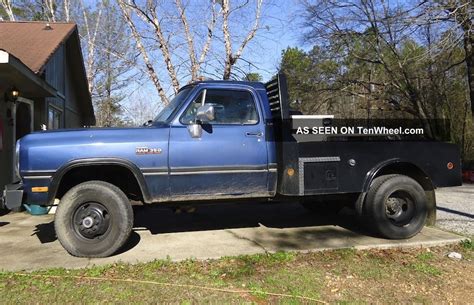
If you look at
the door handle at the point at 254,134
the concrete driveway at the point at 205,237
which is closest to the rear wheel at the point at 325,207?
the concrete driveway at the point at 205,237

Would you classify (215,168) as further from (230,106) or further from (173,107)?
(173,107)

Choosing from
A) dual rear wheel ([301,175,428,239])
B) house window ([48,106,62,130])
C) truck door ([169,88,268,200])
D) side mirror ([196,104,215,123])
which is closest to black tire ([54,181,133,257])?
truck door ([169,88,268,200])

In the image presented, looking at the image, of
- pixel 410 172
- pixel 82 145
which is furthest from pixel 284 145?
pixel 82 145

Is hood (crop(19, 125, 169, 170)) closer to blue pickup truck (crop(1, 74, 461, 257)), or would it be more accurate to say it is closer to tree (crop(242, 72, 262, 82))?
blue pickup truck (crop(1, 74, 461, 257))

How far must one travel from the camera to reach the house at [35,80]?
995 cm

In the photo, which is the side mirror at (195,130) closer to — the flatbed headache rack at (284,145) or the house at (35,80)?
the flatbed headache rack at (284,145)

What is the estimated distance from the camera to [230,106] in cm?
634

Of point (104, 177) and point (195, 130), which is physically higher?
point (195, 130)

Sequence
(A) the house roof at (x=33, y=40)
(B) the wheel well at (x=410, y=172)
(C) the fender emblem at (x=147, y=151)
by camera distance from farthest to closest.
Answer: (A) the house roof at (x=33, y=40) < (B) the wheel well at (x=410, y=172) < (C) the fender emblem at (x=147, y=151)

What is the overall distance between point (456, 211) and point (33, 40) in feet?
39.1

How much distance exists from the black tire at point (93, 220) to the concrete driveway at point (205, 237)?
0.53 feet

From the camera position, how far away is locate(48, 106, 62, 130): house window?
46.3 ft

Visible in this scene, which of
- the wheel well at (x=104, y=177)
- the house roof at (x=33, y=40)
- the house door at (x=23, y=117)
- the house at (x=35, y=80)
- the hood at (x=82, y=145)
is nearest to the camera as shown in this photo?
the hood at (x=82, y=145)

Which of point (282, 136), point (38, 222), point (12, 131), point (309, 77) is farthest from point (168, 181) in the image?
point (309, 77)
